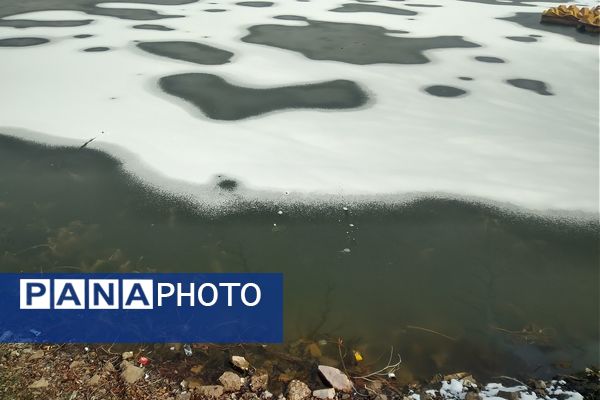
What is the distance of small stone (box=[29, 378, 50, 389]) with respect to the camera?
104 inches

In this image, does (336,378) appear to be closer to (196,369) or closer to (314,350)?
(314,350)

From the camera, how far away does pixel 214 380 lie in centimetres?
285

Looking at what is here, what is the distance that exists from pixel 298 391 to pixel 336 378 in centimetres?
26

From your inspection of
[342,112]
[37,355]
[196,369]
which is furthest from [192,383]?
[342,112]

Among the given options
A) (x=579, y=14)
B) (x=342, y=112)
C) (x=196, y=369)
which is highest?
(x=579, y=14)

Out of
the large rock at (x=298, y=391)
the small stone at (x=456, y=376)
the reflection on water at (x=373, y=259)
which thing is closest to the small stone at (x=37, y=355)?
the reflection on water at (x=373, y=259)

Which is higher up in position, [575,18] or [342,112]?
[575,18]

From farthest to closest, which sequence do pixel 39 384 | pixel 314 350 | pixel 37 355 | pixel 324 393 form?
1. pixel 314 350
2. pixel 37 355
3. pixel 324 393
4. pixel 39 384

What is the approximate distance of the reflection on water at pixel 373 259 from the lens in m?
3.27

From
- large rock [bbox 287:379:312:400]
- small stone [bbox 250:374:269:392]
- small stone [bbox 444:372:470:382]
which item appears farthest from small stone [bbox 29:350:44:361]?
small stone [bbox 444:372:470:382]

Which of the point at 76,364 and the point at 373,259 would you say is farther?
the point at 373,259

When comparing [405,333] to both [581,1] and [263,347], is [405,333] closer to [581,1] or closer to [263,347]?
[263,347]

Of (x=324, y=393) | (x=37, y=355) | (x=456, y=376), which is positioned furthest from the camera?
(x=456, y=376)

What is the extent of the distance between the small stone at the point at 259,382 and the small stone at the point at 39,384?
1.20 m
